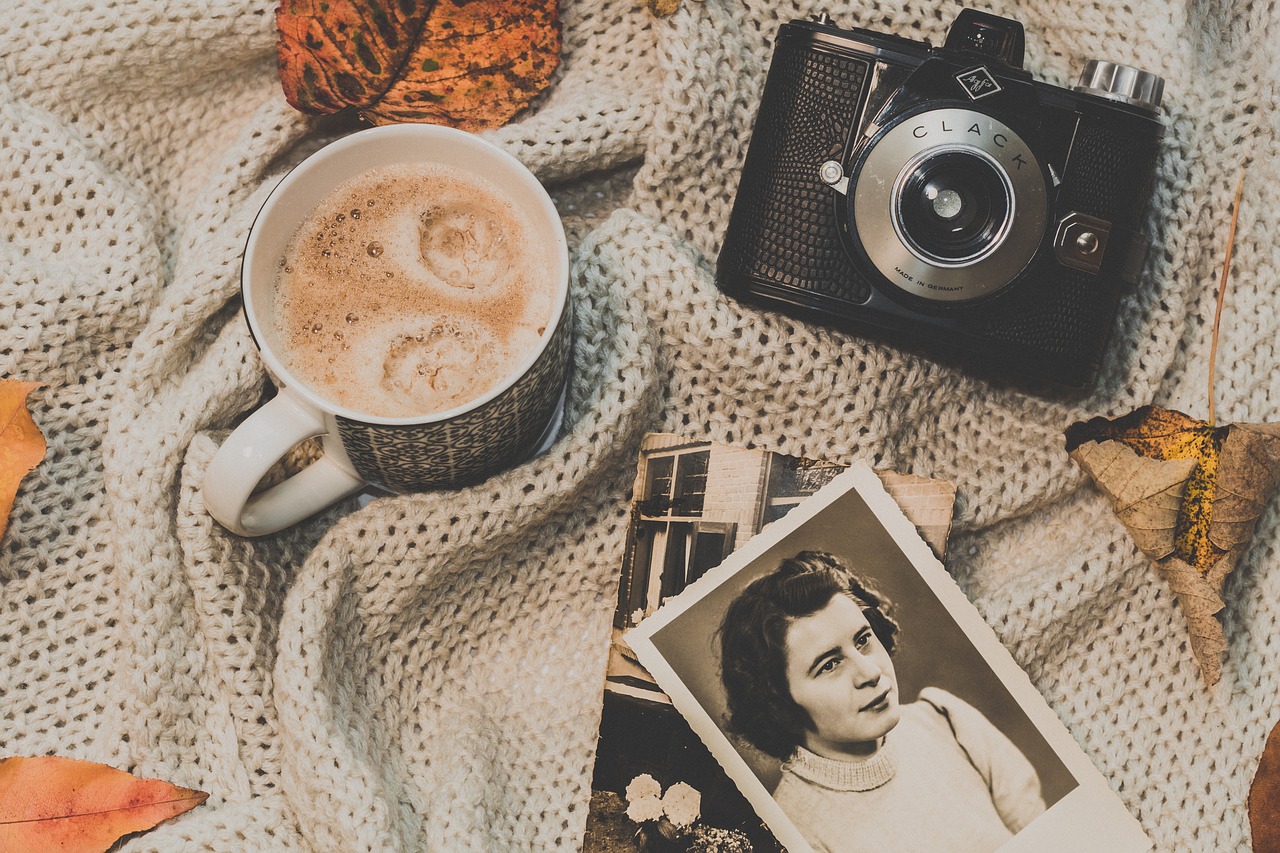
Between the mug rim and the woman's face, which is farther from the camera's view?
the woman's face

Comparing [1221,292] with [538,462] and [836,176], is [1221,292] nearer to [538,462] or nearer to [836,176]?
[836,176]

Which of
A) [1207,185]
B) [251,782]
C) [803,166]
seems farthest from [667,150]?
[251,782]

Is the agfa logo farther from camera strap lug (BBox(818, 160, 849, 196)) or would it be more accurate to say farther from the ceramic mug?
the ceramic mug

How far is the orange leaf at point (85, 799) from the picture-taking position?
0.55m

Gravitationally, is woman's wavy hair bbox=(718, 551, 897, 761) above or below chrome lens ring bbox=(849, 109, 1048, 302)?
below

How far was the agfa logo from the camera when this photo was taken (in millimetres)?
515

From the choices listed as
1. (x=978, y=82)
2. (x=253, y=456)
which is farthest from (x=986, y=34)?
(x=253, y=456)

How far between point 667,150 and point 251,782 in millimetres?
427

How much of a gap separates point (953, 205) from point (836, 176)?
0.20 feet

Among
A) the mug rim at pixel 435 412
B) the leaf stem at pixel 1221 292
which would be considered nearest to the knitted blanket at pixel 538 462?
the leaf stem at pixel 1221 292

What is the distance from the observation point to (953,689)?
0.57m

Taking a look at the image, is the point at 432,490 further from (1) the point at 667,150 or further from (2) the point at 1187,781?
(2) the point at 1187,781

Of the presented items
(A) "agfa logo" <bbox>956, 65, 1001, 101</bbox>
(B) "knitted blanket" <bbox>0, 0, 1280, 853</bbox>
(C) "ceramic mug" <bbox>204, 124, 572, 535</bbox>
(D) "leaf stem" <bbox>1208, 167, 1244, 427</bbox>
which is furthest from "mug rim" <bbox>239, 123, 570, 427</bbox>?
(D) "leaf stem" <bbox>1208, 167, 1244, 427</bbox>

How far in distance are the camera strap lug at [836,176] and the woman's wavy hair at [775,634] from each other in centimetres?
20
